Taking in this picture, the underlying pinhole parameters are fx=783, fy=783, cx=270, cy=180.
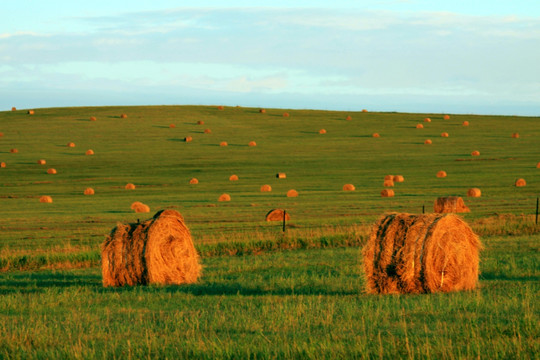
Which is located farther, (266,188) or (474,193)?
(266,188)

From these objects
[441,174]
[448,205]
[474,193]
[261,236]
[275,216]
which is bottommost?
[261,236]

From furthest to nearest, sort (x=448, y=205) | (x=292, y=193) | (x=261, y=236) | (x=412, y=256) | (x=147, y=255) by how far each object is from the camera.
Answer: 1. (x=292, y=193)
2. (x=448, y=205)
3. (x=261, y=236)
4. (x=147, y=255)
5. (x=412, y=256)

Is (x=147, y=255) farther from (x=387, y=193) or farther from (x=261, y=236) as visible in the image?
(x=387, y=193)

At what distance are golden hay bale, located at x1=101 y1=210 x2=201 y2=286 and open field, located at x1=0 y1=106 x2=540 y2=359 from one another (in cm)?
93

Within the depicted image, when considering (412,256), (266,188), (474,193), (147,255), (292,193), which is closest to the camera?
(412,256)

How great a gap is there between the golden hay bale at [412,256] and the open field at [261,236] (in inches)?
29.3

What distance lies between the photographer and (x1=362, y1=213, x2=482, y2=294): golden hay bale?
1555 cm

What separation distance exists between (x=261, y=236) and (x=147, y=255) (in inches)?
413

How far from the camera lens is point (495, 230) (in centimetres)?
2902

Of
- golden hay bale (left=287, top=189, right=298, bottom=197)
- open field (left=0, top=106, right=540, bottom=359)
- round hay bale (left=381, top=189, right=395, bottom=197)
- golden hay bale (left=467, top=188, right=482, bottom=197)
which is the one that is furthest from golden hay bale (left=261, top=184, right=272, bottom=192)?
golden hay bale (left=467, top=188, right=482, bottom=197)

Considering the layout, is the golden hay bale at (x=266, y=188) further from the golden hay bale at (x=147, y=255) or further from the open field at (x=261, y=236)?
the golden hay bale at (x=147, y=255)

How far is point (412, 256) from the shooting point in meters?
15.5

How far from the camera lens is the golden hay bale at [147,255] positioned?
17.7 m

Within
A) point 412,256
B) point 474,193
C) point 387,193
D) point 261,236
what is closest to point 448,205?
point 474,193
